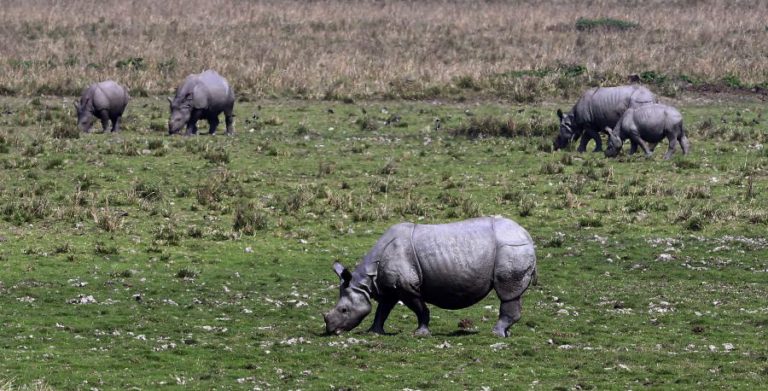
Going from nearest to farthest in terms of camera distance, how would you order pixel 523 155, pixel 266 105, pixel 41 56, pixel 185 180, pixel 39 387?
pixel 39 387
pixel 185 180
pixel 523 155
pixel 266 105
pixel 41 56

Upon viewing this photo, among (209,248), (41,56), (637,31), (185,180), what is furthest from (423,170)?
(637,31)

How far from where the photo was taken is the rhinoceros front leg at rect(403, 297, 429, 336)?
1891cm

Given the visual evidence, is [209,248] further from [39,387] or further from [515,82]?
[515,82]

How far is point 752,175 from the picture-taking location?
32156 mm

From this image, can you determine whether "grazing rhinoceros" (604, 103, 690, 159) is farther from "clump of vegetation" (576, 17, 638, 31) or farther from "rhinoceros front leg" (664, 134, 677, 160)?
"clump of vegetation" (576, 17, 638, 31)

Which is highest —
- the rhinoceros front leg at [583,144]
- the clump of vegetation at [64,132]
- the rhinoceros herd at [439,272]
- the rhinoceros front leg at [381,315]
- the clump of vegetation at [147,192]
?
the rhinoceros herd at [439,272]

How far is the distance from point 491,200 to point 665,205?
3.70 meters

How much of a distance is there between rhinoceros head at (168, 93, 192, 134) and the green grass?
148 centimetres

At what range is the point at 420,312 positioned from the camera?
1892 centimetres

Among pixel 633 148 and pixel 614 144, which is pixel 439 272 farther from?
pixel 633 148

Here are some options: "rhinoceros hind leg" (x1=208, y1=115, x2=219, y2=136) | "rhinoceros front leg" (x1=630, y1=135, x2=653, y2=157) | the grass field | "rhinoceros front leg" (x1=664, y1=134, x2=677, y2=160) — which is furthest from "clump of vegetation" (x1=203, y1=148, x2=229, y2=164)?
"rhinoceros front leg" (x1=664, y1=134, x2=677, y2=160)

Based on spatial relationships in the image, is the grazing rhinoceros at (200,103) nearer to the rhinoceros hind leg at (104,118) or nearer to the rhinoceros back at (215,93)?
the rhinoceros back at (215,93)

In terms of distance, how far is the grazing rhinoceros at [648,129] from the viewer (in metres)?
35.1

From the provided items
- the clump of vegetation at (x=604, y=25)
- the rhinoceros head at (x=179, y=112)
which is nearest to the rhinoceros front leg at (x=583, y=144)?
the rhinoceros head at (x=179, y=112)
